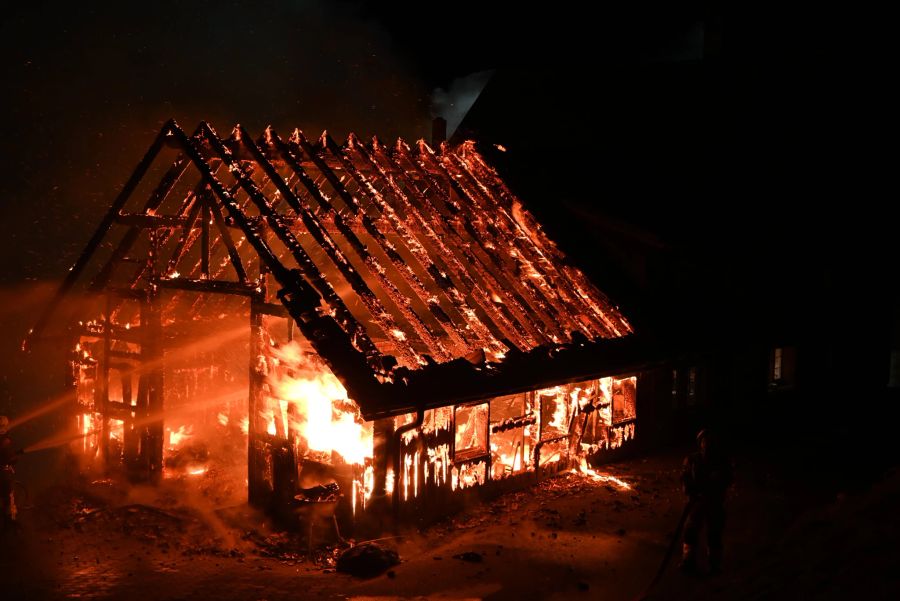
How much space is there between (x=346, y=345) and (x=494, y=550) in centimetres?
386

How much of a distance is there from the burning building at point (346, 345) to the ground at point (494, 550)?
2.81ft

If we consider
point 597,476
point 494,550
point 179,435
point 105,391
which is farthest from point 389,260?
point 179,435

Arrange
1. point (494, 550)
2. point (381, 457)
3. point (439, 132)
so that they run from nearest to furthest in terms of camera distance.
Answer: point (494, 550), point (381, 457), point (439, 132)

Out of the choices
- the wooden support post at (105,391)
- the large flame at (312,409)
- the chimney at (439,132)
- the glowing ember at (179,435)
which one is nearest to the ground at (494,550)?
the wooden support post at (105,391)

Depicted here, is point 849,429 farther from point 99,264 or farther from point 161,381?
point 99,264

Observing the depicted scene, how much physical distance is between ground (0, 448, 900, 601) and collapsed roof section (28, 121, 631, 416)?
2.44 m

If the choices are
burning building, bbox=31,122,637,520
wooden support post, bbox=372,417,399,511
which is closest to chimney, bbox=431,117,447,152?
burning building, bbox=31,122,637,520

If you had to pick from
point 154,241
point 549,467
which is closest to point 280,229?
point 154,241

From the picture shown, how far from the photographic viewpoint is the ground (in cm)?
811

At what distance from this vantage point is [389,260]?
1330 cm

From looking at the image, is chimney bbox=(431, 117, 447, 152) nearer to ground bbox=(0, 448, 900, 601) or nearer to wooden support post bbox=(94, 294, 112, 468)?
wooden support post bbox=(94, 294, 112, 468)

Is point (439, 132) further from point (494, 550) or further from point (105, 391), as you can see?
point (494, 550)

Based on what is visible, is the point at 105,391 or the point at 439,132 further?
the point at 439,132

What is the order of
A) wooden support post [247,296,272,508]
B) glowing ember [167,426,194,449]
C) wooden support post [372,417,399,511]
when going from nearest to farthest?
wooden support post [372,417,399,511]
wooden support post [247,296,272,508]
glowing ember [167,426,194,449]
